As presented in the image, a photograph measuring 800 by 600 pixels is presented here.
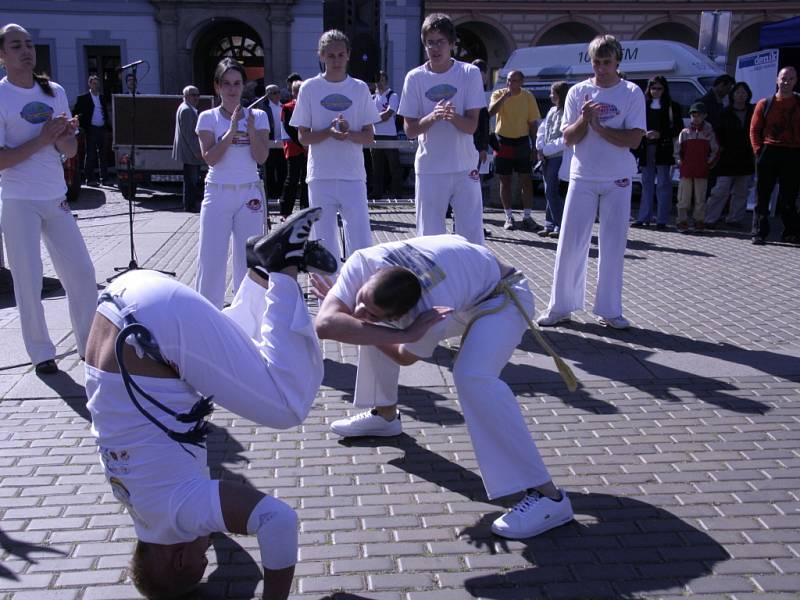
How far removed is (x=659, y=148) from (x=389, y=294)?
30.8 feet

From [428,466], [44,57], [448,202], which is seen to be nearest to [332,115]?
[448,202]

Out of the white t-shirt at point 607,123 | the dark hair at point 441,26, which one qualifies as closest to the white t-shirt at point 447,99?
the dark hair at point 441,26

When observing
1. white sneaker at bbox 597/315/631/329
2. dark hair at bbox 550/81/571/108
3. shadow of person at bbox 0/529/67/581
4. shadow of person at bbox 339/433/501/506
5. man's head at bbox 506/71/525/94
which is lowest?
shadow of person at bbox 0/529/67/581

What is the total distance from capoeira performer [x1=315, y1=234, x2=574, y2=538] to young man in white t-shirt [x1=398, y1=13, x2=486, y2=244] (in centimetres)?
284

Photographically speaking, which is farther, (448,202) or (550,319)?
(550,319)

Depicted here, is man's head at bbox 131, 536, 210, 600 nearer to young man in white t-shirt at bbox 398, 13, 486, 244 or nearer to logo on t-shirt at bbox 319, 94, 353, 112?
young man in white t-shirt at bbox 398, 13, 486, 244

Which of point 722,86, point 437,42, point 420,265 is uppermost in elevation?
point 437,42

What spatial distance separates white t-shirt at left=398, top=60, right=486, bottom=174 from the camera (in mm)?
6543

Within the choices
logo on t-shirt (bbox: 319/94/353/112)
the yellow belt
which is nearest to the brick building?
logo on t-shirt (bbox: 319/94/353/112)

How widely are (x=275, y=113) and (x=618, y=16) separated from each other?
2065cm

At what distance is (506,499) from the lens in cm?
400

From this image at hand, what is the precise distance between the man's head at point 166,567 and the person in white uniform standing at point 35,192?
2.93 metres

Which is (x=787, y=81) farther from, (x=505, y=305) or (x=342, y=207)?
(x=505, y=305)

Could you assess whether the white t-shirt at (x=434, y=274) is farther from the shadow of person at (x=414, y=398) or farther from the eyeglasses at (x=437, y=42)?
the eyeglasses at (x=437, y=42)
